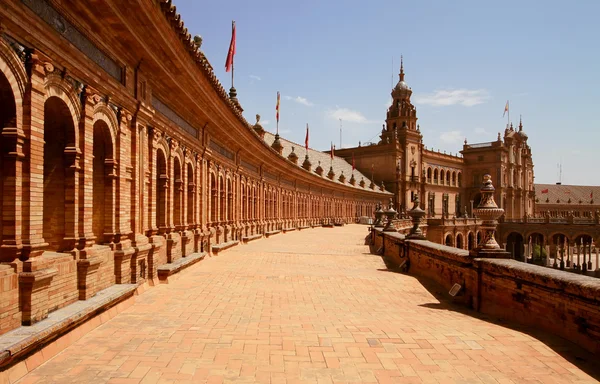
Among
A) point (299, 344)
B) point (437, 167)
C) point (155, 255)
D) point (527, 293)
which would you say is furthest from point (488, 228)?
point (437, 167)

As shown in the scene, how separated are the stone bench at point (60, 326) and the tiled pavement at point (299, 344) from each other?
14 centimetres

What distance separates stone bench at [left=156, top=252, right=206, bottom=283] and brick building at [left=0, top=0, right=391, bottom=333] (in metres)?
0.22

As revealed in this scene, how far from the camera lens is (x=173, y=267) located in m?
11.4

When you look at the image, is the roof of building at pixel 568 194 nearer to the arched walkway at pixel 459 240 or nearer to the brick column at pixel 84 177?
the arched walkway at pixel 459 240

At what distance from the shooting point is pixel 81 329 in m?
6.61

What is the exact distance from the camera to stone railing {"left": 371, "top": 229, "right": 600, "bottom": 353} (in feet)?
20.4

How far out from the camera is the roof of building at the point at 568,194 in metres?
106

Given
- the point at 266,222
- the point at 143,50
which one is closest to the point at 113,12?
the point at 143,50

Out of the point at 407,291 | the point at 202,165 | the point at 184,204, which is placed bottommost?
the point at 407,291

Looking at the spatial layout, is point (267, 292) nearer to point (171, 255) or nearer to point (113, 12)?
point (171, 255)

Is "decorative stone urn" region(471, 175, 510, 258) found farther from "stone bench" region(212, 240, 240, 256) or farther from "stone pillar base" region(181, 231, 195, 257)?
A: "stone bench" region(212, 240, 240, 256)

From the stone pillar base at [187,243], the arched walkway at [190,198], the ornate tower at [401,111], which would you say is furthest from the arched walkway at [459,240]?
the stone pillar base at [187,243]

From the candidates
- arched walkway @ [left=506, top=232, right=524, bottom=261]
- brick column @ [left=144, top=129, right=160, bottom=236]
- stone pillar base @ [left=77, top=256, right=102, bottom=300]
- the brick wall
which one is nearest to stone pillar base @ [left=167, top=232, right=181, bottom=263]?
brick column @ [left=144, top=129, right=160, bottom=236]

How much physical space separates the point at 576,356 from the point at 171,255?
9.55 meters
